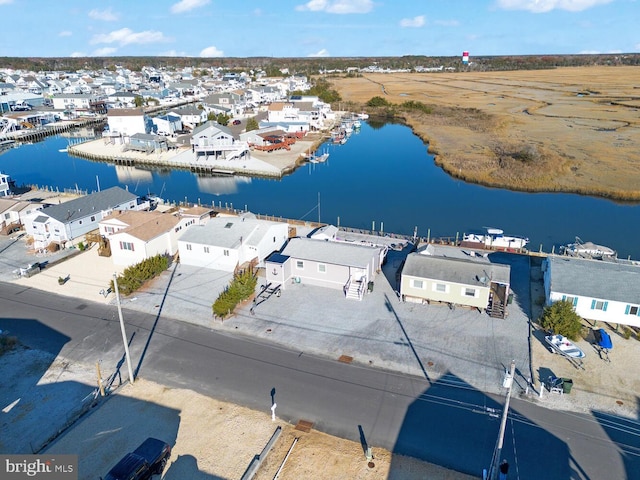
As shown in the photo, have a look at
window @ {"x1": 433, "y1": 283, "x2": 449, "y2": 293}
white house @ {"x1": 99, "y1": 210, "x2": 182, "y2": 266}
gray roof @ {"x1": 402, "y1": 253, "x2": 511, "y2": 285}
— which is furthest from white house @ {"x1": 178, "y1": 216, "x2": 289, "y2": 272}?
window @ {"x1": 433, "y1": 283, "x2": 449, "y2": 293}

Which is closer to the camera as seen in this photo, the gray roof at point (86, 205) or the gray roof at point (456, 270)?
the gray roof at point (456, 270)

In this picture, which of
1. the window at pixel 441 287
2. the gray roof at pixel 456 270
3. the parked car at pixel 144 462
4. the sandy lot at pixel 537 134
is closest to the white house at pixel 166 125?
the sandy lot at pixel 537 134

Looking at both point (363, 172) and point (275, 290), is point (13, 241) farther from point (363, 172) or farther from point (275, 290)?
point (363, 172)

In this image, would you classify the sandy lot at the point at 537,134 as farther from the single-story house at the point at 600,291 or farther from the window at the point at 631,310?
the window at the point at 631,310

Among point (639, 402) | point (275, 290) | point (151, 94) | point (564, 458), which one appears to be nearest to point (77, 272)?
point (275, 290)

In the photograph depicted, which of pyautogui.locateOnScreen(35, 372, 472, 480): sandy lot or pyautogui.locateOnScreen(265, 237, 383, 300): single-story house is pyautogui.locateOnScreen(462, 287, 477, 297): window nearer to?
pyautogui.locateOnScreen(265, 237, 383, 300): single-story house
